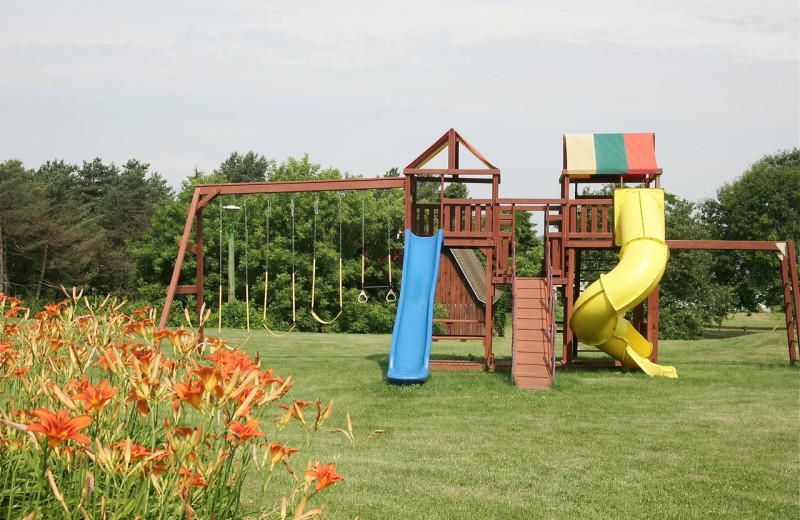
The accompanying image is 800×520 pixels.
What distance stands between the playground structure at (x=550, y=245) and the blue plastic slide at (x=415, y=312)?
23 mm

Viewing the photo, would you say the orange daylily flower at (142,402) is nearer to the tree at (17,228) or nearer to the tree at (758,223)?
the tree at (17,228)

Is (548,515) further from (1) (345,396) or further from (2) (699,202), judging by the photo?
(2) (699,202)

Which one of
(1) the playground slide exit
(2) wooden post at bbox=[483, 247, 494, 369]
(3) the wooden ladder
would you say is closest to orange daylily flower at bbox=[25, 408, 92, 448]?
(3) the wooden ladder

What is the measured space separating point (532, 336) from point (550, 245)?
2.18 meters

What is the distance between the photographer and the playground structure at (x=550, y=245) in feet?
45.3

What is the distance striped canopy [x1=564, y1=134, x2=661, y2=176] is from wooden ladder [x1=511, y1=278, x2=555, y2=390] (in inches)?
96.2

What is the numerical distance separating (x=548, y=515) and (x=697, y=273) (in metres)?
29.6

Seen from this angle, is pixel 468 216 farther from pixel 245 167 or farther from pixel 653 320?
pixel 245 167

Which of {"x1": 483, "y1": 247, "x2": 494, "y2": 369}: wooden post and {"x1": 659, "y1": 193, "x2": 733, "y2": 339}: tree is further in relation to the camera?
{"x1": 659, "y1": 193, "x2": 733, "y2": 339}: tree

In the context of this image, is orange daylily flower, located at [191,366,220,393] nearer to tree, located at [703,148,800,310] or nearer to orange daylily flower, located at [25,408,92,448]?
orange daylily flower, located at [25,408,92,448]

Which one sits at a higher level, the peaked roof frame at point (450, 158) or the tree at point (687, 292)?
the peaked roof frame at point (450, 158)

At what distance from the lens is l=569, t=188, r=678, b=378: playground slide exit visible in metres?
13.7

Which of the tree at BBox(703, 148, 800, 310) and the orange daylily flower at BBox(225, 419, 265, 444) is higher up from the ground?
the tree at BBox(703, 148, 800, 310)

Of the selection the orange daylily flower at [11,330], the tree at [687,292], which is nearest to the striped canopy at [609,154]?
the orange daylily flower at [11,330]
